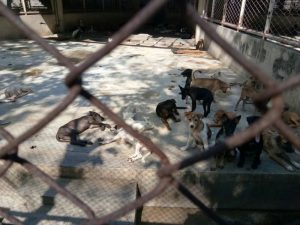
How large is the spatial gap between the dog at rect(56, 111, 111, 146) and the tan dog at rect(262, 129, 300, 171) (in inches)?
81.9

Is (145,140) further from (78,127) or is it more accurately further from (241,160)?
(78,127)

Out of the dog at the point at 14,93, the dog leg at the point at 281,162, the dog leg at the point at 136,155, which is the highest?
the dog leg at the point at 281,162

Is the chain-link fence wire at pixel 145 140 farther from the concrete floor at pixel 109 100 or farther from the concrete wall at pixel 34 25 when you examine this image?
the concrete wall at pixel 34 25

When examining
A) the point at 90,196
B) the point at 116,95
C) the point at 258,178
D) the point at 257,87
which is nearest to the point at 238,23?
the point at 257,87

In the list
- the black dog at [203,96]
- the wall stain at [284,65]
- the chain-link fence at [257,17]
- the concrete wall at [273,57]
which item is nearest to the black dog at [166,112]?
the black dog at [203,96]

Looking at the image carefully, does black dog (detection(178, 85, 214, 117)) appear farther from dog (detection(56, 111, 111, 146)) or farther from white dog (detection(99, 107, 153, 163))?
dog (detection(56, 111, 111, 146))

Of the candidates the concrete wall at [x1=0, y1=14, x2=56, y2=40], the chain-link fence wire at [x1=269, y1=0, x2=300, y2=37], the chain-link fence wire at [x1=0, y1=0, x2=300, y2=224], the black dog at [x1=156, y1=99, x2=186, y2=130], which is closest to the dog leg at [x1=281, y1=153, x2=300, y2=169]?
the black dog at [x1=156, y1=99, x2=186, y2=130]

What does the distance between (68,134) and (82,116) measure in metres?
0.62

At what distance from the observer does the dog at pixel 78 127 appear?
13.1ft

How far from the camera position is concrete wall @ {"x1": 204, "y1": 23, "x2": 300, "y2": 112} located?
502cm

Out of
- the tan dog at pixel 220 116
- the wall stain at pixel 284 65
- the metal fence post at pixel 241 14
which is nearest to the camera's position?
the tan dog at pixel 220 116

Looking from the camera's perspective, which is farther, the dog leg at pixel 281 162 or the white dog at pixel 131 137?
the white dog at pixel 131 137

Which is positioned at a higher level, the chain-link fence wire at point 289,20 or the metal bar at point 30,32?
the metal bar at point 30,32

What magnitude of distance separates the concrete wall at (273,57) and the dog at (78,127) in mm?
2604
